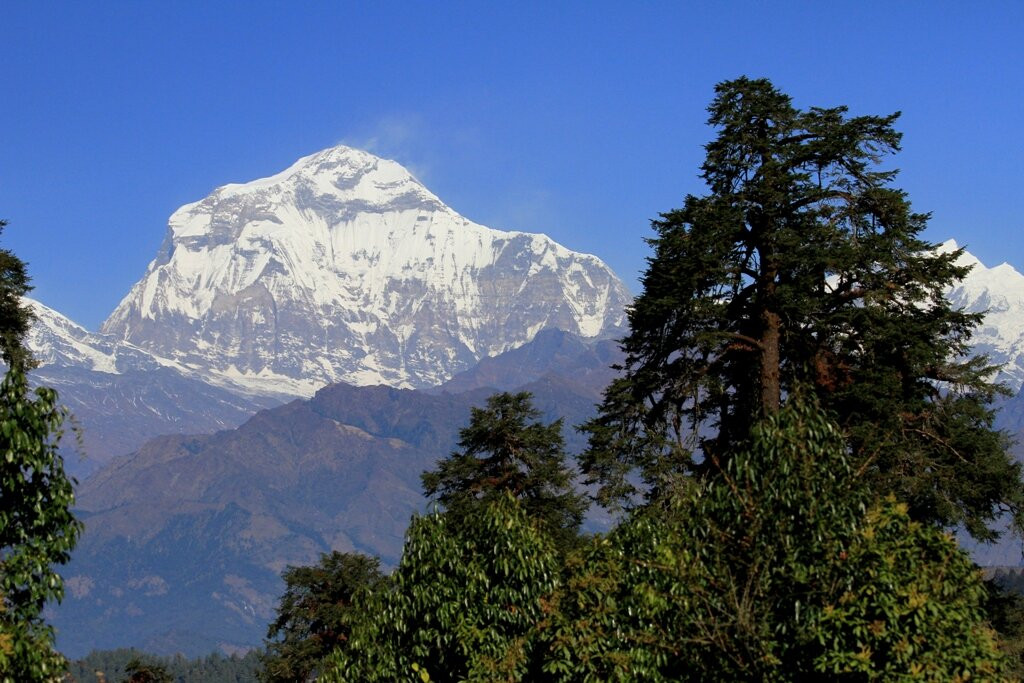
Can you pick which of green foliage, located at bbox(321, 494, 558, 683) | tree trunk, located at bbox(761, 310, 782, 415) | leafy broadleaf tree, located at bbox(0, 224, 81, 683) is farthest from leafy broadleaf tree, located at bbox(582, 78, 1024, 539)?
leafy broadleaf tree, located at bbox(0, 224, 81, 683)

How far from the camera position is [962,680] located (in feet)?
62.9

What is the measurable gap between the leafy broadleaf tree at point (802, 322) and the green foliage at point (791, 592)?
15.6m

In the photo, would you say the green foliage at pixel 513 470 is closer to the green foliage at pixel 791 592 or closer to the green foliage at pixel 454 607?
the green foliage at pixel 454 607

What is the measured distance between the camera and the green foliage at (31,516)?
20.7 metres

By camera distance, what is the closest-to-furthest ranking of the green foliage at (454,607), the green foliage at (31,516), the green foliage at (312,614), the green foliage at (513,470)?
the green foliage at (31,516) → the green foliage at (454,607) → the green foliage at (513,470) → the green foliage at (312,614)

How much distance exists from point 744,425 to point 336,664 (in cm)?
1736

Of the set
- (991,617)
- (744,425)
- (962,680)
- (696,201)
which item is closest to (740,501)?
(962,680)

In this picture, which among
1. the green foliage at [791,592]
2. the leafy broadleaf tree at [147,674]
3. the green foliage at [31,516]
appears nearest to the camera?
the green foliage at [791,592]

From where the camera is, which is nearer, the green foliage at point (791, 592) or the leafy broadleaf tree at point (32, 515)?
the green foliage at point (791, 592)

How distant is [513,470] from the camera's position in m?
66.0

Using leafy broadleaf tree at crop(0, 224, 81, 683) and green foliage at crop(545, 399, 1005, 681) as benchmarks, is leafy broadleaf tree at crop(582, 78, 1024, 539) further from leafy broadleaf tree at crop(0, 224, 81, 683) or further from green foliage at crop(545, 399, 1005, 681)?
leafy broadleaf tree at crop(0, 224, 81, 683)

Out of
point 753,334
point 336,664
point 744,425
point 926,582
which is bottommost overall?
point 336,664

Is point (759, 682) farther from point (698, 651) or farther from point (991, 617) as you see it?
point (991, 617)

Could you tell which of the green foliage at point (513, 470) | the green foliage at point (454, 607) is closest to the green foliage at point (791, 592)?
the green foliage at point (454, 607)
